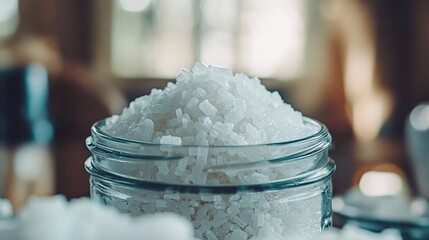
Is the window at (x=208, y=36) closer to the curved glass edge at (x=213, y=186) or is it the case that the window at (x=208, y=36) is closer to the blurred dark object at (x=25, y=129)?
the blurred dark object at (x=25, y=129)

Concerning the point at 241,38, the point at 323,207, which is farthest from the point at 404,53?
the point at 323,207

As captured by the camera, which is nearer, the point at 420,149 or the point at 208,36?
the point at 420,149

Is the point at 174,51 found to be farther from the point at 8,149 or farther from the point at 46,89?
the point at 8,149

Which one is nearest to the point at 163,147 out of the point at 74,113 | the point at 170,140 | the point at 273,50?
the point at 170,140

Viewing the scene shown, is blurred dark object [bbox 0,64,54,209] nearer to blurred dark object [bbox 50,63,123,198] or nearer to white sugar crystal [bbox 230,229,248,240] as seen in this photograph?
blurred dark object [bbox 50,63,123,198]

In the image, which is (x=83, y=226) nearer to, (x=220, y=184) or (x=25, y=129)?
(x=220, y=184)

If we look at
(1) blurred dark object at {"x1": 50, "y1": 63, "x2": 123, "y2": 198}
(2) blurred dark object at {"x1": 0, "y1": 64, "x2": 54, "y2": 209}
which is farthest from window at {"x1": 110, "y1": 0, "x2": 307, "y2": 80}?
(2) blurred dark object at {"x1": 0, "y1": 64, "x2": 54, "y2": 209}

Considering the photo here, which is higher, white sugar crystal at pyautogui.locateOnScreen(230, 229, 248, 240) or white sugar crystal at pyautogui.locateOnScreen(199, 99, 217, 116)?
white sugar crystal at pyautogui.locateOnScreen(199, 99, 217, 116)
